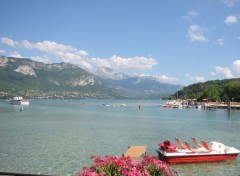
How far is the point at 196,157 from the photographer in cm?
3572

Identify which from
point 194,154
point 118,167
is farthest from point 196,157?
point 118,167

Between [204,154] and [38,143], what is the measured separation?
79.6 feet

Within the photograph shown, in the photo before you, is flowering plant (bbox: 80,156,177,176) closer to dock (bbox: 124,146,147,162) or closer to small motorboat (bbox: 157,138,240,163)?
dock (bbox: 124,146,147,162)

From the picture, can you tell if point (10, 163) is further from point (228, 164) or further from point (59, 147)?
point (228, 164)

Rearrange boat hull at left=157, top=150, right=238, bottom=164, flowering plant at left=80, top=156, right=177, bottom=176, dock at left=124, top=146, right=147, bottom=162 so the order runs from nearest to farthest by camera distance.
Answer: flowering plant at left=80, top=156, right=177, bottom=176 → dock at left=124, top=146, right=147, bottom=162 → boat hull at left=157, top=150, right=238, bottom=164

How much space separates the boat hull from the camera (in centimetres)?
3484

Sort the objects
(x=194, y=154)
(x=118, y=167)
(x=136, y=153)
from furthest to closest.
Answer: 1. (x=136, y=153)
2. (x=194, y=154)
3. (x=118, y=167)

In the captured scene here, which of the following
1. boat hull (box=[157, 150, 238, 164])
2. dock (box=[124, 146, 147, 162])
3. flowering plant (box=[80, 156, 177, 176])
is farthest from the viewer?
boat hull (box=[157, 150, 238, 164])

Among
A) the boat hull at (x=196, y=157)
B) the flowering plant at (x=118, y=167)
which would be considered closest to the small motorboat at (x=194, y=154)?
the boat hull at (x=196, y=157)

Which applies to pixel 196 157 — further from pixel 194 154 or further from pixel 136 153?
pixel 136 153

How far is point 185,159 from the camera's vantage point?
35219 mm

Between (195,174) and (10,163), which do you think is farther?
(10,163)

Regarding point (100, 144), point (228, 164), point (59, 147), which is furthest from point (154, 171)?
point (100, 144)

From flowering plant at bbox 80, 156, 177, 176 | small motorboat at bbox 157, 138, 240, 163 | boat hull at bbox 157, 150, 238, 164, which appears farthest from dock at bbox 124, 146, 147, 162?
flowering plant at bbox 80, 156, 177, 176
